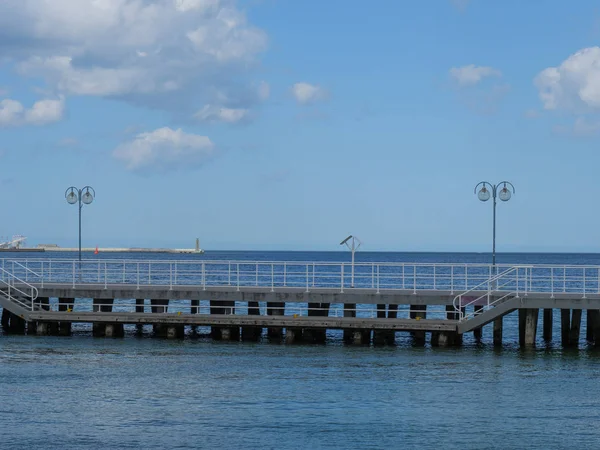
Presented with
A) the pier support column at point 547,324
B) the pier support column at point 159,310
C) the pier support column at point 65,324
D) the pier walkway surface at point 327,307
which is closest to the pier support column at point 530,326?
the pier walkway surface at point 327,307

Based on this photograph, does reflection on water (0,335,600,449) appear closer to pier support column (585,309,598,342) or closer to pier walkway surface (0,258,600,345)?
pier walkway surface (0,258,600,345)

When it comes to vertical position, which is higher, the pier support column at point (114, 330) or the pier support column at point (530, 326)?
the pier support column at point (530, 326)

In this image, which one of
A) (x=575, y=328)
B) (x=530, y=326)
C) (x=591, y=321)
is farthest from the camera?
(x=591, y=321)

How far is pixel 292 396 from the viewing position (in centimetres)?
2872

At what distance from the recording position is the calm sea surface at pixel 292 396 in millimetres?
23719

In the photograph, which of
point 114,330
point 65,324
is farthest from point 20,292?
point 114,330

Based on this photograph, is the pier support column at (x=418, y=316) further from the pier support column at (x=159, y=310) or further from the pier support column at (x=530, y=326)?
the pier support column at (x=159, y=310)

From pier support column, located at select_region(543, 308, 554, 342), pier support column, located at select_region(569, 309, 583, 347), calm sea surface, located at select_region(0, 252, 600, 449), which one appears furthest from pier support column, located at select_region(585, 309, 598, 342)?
pier support column, located at select_region(543, 308, 554, 342)

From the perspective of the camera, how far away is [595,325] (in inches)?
1586

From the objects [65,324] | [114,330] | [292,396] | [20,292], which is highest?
[20,292]

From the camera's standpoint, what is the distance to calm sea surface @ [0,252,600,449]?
23.7m

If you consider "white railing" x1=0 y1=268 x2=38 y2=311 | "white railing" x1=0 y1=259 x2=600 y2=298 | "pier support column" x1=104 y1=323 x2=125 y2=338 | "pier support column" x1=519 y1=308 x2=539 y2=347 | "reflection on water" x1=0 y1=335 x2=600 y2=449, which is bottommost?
"reflection on water" x1=0 y1=335 x2=600 y2=449

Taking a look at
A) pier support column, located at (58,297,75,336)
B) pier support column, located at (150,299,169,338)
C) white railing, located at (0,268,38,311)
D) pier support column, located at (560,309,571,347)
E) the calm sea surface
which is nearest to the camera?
the calm sea surface

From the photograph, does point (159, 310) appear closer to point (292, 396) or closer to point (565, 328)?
point (292, 396)
